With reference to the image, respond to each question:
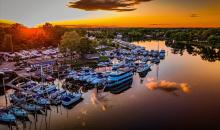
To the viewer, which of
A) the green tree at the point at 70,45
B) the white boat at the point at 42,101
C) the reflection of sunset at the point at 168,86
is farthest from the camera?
the green tree at the point at 70,45

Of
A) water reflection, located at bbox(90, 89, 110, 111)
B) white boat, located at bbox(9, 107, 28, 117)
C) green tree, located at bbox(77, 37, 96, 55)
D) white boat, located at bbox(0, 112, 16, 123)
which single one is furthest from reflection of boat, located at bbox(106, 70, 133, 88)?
green tree, located at bbox(77, 37, 96, 55)

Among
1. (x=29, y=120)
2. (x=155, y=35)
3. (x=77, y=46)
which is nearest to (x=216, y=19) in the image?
(x=77, y=46)

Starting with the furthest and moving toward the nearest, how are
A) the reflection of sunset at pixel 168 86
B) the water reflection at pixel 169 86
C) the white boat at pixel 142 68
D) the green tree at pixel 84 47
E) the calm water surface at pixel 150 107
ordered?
the green tree at pixel 84 47, the white boat at pixel 142 68, the reflection of sunset at pixel 168 86, the water reflection at pixel 169 86, the calm water surface at pixel 150 107


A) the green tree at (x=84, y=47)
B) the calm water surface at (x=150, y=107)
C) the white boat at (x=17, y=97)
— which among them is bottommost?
the calm water surface at (x=150, y=107)

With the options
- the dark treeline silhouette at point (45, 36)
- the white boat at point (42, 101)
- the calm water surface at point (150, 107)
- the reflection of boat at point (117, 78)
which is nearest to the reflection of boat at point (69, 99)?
the calm water surface at point (150, 107)

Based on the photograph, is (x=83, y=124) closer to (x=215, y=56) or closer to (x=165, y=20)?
(x=165, y=20)

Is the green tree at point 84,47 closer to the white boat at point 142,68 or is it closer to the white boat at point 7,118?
the white boat at point 142,68

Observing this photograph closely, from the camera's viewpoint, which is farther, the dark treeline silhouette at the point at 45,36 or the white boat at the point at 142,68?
the dark treeline silhouette at the point at 45,36

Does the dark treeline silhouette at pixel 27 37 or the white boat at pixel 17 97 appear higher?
the dark treeline silhouette at pixel 27 37

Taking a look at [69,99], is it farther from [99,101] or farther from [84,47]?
[84,47]
